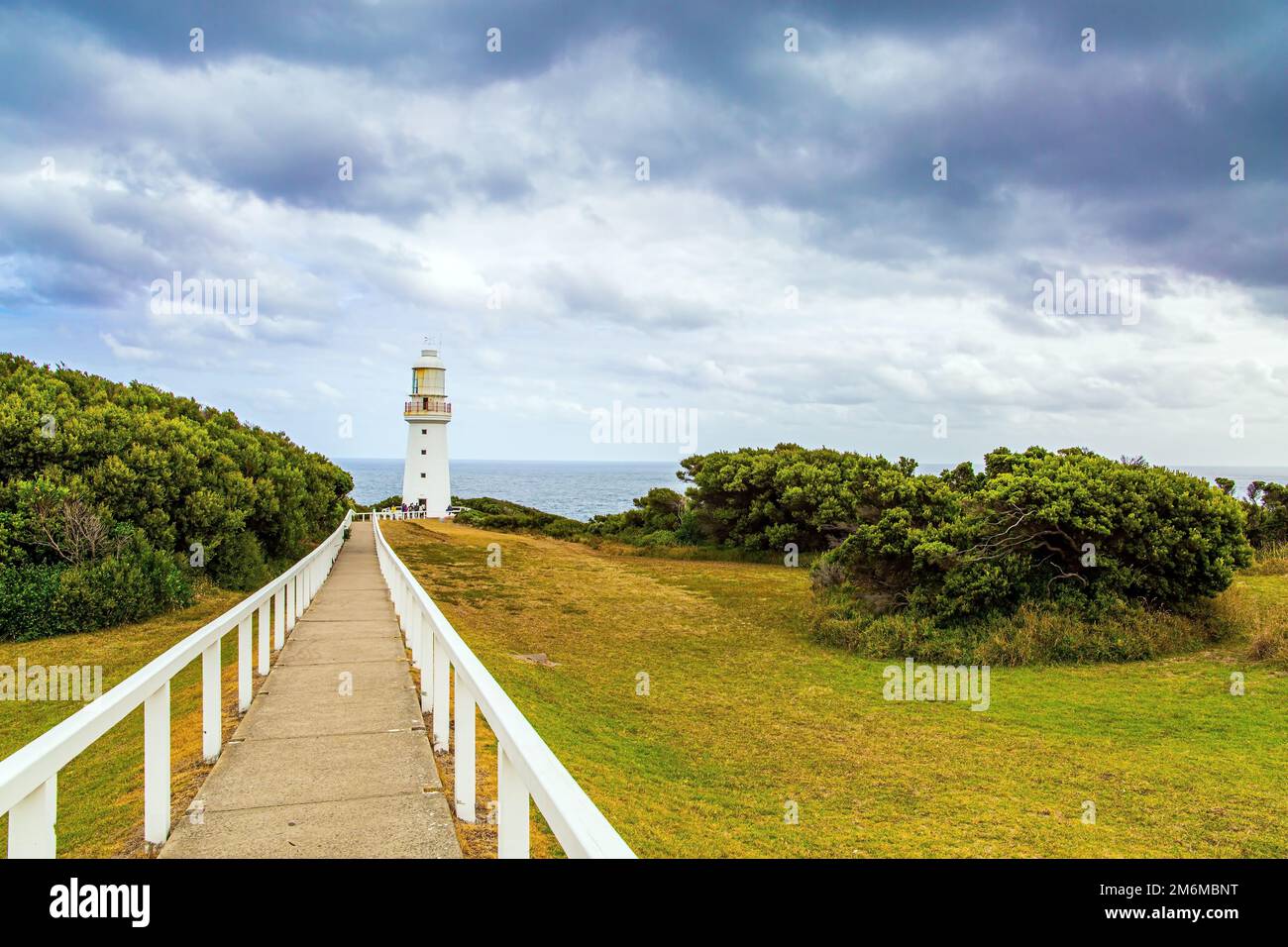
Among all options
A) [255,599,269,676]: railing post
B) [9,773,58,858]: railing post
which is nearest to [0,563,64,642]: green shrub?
[255,599,269,676]: railing post

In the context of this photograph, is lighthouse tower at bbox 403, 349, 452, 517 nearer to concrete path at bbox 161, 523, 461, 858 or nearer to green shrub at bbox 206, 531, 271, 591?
green shrub at bbox 206, 531, 271, 591

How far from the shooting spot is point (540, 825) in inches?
213

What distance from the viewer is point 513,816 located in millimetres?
3125

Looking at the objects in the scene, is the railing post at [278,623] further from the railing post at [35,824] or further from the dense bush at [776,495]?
the dense bush at [776,495]

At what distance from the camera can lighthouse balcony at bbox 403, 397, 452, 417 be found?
168 ft

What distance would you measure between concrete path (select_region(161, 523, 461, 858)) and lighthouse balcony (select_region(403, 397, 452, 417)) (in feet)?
141

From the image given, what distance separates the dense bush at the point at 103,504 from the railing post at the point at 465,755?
12.9m

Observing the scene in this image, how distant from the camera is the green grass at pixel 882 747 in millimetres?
6031

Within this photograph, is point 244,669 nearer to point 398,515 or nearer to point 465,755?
point 465,755

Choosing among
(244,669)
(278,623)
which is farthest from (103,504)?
(244,669)

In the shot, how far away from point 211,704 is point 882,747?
636 centimetres

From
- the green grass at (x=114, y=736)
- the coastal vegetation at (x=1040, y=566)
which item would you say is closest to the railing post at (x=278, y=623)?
the green grass at (x=114, y=736)
